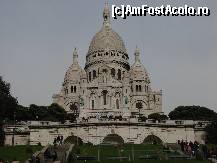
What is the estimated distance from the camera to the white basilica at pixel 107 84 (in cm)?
9694

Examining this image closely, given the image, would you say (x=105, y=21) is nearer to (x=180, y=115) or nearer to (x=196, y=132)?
(x=180, y=115)

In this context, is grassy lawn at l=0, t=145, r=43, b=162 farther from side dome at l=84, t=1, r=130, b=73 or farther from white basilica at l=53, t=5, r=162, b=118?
side dome at l=84, t=1, r=130, b=73

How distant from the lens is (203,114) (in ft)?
302

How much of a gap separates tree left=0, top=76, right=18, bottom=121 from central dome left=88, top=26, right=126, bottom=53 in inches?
1715

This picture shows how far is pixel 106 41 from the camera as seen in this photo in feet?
386

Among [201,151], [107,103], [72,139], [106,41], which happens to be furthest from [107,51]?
[201,151]

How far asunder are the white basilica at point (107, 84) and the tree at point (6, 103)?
1902 cm

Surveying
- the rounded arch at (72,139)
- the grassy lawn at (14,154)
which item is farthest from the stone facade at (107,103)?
the grassy lawn at (14,154)

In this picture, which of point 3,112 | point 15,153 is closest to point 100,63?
point 3,112

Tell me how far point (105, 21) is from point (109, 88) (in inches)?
1194

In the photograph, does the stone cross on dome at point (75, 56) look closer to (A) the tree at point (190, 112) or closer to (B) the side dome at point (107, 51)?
(B) the side dome at point (107, 51)

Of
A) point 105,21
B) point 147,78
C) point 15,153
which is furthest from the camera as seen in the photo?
point 105,21

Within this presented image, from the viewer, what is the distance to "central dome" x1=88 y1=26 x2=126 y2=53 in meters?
117

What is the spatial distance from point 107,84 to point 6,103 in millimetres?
31363
